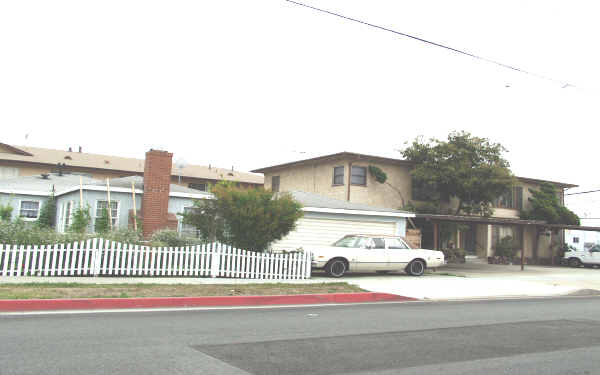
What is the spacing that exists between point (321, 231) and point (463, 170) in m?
10.5

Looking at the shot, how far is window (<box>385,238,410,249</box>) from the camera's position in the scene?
18.3 m

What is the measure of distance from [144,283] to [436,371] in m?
8.77

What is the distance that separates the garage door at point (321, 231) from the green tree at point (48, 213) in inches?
442

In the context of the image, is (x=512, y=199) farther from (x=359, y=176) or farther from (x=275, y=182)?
(x=275, y=182)

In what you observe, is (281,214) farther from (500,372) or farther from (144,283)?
(500,372)

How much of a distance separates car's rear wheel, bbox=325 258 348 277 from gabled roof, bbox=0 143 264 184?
72.7ft

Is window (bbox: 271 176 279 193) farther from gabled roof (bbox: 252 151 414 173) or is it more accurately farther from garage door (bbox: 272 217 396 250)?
garage door (bbox: 272 217 396 250)

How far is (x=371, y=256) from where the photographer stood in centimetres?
1773

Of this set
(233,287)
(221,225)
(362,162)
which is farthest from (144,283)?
(362,162)

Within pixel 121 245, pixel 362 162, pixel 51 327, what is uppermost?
pixel 362 162

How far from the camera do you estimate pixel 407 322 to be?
8922mm

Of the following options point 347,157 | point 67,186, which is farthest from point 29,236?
point 347,157

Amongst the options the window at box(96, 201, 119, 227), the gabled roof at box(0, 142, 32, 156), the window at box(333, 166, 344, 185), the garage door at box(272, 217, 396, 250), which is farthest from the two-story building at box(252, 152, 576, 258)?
the gabled roof at box(0, 142, 32, 156)

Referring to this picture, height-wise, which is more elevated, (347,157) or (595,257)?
(347,157)
